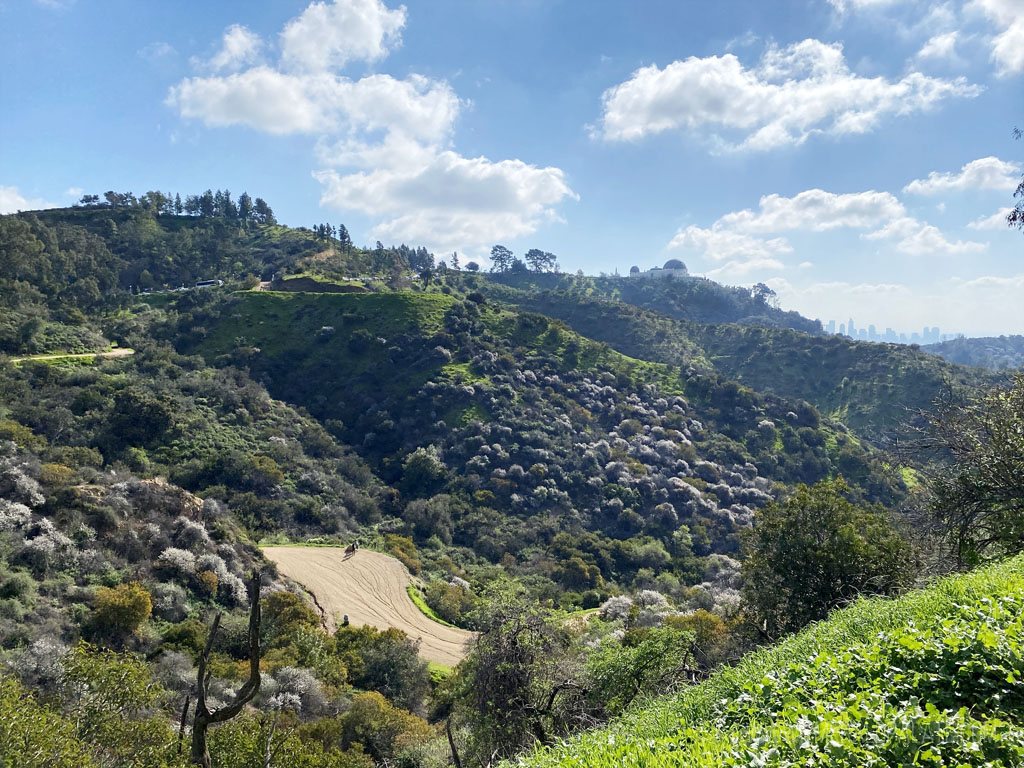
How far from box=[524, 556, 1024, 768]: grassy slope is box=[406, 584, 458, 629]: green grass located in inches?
979

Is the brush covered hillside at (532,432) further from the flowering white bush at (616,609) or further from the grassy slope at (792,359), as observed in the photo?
the grassy slope at (792,359)

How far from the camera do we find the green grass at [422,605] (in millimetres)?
30312

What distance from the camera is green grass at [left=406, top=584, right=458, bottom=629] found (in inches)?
1193

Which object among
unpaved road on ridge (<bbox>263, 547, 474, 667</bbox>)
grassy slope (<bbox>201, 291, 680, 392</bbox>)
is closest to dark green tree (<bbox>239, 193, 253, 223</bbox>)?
grassy slope (<bbox>201, 291, 680, 392</bbox>)

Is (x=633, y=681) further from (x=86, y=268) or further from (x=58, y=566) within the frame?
(x=86, y=268)

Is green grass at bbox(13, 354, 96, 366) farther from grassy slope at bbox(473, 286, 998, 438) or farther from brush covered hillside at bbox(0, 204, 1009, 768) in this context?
grassy slope at bbox(473, 286, 998, 438)

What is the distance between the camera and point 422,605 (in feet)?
102

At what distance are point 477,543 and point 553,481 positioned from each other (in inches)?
466

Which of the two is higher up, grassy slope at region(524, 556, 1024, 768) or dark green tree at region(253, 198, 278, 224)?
dark green tree at region(253, 198, 278, 224)

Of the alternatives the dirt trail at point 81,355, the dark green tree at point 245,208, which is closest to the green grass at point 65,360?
the dirt trail at point 81,355

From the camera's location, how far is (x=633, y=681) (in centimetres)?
1169

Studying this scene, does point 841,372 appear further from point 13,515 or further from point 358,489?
point 13,515

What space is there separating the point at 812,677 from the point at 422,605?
29.0 m

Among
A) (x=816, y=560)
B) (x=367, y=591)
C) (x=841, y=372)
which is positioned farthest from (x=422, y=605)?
(x=841, y=372)
